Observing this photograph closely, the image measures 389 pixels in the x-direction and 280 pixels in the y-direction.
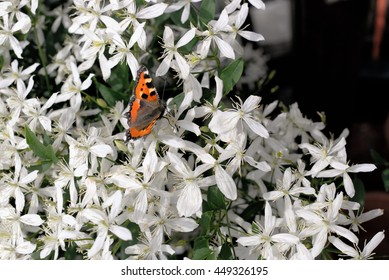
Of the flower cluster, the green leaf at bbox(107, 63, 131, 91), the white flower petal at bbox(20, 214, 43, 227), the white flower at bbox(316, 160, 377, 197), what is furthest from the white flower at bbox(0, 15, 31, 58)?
the white flower at bbox(316, 160, 377, 197)

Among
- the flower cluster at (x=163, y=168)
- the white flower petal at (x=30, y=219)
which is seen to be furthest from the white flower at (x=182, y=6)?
the white flower petal at (x=30, y=219)

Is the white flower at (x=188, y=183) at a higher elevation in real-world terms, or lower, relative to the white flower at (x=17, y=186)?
higher

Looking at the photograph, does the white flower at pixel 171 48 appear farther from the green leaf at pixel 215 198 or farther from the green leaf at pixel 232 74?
the green leaf at pixel 215 198

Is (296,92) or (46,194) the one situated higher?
(46,194)

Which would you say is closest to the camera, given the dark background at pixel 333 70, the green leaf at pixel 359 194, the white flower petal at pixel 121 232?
the white flower petal at pixel 121 232

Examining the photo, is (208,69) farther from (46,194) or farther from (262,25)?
(262,25)

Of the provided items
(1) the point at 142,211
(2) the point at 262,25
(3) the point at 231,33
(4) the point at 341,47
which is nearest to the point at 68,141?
(1) the point at 142,211
